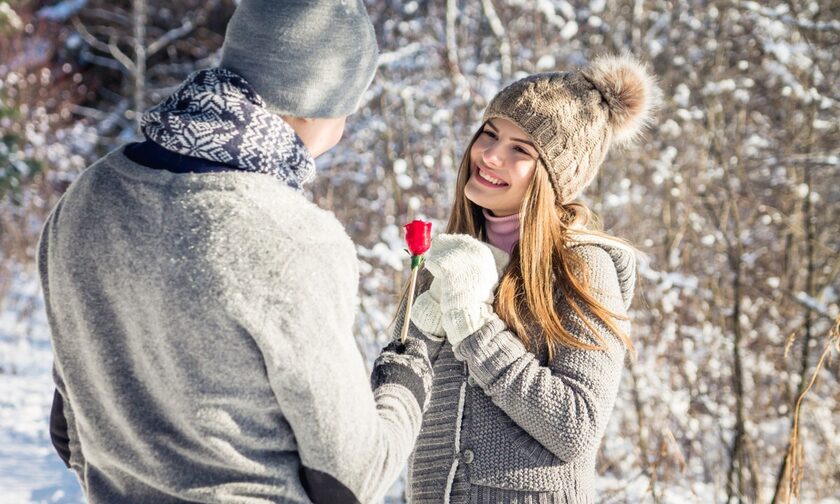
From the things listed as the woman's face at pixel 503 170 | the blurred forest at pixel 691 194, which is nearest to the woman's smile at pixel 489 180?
the woman's face at pixel 503 170

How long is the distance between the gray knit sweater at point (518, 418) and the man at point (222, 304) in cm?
57

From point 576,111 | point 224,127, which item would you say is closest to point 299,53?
point 224,127

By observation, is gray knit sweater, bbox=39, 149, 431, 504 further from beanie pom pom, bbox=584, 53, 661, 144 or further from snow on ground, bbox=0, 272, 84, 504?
snow on ground, bbox=0, 272, 84, 504

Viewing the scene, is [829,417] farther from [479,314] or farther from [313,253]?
[313,253]

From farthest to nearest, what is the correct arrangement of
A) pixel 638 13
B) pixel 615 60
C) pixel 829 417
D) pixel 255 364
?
pixel 829 417, pixel 638 13, pixel 615 60, pixel 255 364

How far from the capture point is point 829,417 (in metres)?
6.84

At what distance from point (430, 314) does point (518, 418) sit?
1.14 feet

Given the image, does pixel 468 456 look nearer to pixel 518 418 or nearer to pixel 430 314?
pixel 518 418

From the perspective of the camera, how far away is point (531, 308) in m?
1.94

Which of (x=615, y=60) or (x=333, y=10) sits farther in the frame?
(x=615, y=60)

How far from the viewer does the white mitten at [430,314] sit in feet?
6.40

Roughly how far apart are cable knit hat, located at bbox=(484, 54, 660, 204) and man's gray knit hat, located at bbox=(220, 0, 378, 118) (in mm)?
879

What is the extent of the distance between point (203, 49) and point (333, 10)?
43.8 feet

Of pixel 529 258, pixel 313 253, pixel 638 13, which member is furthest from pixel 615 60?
pixel 638 13
